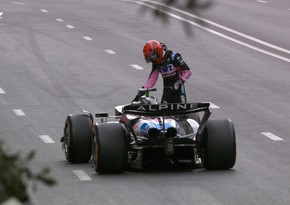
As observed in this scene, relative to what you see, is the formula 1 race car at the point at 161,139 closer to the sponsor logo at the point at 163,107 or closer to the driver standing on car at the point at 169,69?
the sponsor logo at the point at 163,107

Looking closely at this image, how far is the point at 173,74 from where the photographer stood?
1902 centimetres

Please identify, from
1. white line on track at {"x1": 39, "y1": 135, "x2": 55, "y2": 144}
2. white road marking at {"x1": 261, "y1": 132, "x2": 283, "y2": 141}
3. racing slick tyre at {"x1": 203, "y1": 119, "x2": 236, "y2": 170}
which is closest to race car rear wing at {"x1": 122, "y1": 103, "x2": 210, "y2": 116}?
racing slick tyre at {"x1": 203, "y1": 119, "x2": 236, "y2": 170}

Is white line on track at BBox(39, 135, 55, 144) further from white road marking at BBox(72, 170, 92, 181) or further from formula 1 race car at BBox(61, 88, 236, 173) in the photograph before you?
formula 1 race car at BBox(61, 88, 236, 173)

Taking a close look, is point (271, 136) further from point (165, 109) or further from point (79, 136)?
point (165, 109)

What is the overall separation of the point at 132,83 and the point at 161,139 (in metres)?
13.3

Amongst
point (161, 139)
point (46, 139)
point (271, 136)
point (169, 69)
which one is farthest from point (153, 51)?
point (271, 136)

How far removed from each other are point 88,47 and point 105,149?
19733 mm

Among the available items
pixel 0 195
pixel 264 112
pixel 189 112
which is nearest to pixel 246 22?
pixel 264 112

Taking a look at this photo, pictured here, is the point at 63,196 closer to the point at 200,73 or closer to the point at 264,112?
the point at 264,112

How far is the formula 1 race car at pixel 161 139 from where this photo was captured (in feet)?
56.1

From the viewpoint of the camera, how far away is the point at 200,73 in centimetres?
3234

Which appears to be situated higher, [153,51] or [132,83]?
[153,51]

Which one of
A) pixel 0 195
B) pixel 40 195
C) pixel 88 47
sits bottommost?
pixel 88 47

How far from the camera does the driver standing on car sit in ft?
61.2
